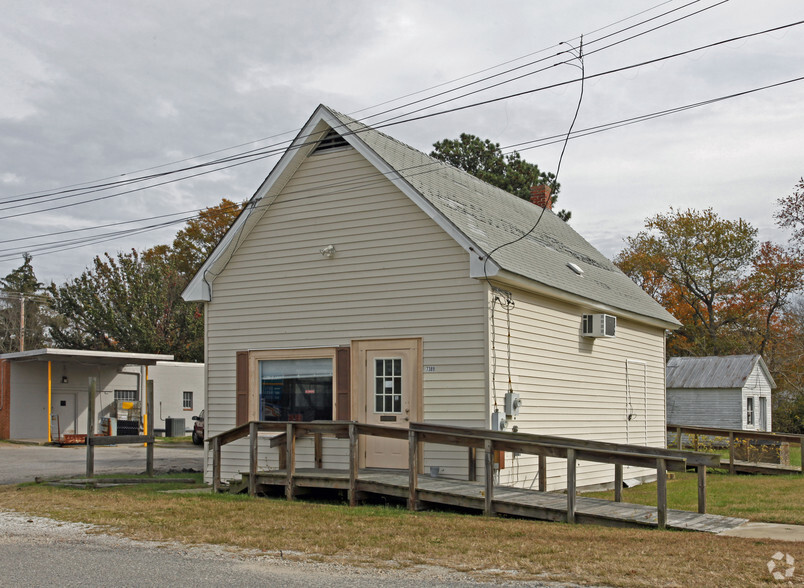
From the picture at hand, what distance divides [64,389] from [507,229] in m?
23.3

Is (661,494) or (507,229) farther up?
(507,229)

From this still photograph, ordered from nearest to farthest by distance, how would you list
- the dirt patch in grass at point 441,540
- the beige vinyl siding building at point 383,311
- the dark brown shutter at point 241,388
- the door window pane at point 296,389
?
the dirt patch in grass at point 441,540
the beige vinyl siding building at point 383,311
the door window pane at point 296,389
the dark brown shutter at point 241,388

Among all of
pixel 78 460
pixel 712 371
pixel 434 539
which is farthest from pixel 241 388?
pixel 712 371

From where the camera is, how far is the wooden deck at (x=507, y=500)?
9938 mm

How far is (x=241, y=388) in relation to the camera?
15195 mm

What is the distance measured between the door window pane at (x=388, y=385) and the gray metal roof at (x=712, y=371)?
77.4 feet

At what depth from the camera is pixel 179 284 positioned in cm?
4888

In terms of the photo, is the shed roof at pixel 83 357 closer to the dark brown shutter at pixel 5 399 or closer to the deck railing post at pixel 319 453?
the dark brown shutter at pixel 5 399

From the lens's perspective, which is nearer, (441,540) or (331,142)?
(441,540)

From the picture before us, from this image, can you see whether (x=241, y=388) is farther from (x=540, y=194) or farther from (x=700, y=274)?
(x=700, y=274)

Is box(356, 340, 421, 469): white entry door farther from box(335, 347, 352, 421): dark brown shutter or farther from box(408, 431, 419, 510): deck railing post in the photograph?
box(408, 431, 419, 510): deck railing post

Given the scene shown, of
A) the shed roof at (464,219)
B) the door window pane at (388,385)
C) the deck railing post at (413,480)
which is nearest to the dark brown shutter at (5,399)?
the shed roof at (464,219)

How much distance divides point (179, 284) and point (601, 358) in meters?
36.0

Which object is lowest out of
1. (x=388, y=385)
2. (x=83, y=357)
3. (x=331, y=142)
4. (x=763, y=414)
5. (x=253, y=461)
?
(x=763, y=414)
